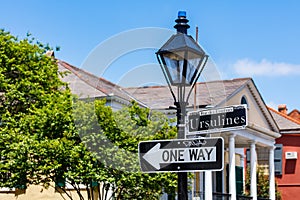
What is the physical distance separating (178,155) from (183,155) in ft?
0.17

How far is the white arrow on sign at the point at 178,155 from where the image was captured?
551 centimetres

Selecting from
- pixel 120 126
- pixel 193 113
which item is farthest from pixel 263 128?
pixel 193 113

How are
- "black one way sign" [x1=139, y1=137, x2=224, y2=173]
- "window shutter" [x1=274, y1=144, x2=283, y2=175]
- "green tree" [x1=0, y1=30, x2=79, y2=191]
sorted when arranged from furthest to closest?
"window shutter" [x1=274, y1=144, x2=283, y2=175]
"green tree" [x1=0, y1=30, x2=79, y2=191]
"black one way sign" [x1=139, y1=137, x2=224, y2=173]

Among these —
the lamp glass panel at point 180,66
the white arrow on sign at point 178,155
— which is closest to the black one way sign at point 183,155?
the white arrow on sign at point 178,155

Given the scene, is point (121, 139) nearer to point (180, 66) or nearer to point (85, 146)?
point (85, 146)

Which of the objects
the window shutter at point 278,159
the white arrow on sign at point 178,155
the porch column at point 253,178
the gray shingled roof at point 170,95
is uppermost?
the gray shingled roof at point 170,95

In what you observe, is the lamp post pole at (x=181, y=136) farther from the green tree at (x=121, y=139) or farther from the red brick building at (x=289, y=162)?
the red brick building at (x=289, y=162)

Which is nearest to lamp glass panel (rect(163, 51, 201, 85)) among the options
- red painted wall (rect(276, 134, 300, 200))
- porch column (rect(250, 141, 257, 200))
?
porch column (rect(250, 141, 257, 200))

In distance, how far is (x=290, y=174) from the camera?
29.8 meters

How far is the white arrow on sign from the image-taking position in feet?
18.1

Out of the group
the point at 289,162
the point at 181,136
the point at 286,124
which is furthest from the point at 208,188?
the point at 286,124

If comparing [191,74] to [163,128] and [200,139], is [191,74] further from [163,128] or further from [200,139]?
[163,128]

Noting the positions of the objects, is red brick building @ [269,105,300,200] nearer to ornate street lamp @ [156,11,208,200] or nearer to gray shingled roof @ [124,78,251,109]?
gray shingled roof @ [124,78,251,109]

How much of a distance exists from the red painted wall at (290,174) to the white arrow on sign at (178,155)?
2506 centimetres
